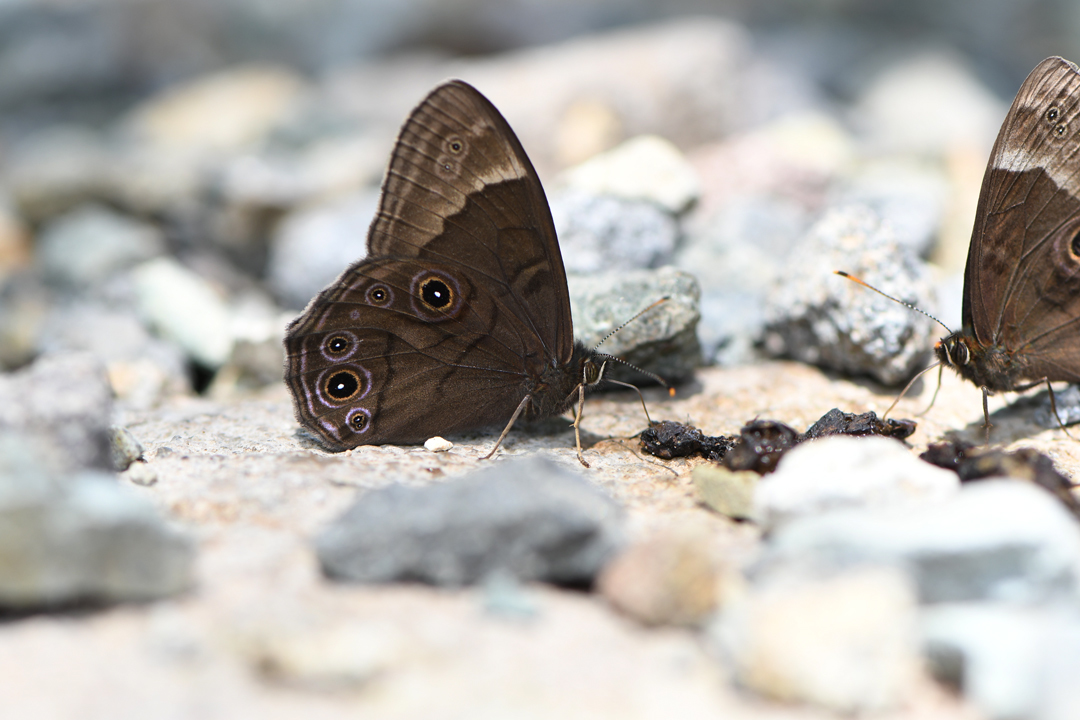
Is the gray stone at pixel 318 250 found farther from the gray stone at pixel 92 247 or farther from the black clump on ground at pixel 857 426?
the black clump on ground at pixel 857 426

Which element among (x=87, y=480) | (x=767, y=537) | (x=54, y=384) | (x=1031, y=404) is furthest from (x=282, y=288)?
(x=1031, y=404)

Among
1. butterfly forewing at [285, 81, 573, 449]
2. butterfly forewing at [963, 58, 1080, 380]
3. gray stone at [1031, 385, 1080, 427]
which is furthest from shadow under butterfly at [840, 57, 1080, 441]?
butterfly forewing at [285, 81, 573, 449]

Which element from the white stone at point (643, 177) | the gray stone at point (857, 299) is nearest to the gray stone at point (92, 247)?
the white stone at point (643, 177)

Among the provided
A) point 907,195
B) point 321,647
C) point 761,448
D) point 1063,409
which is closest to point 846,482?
point 761,448

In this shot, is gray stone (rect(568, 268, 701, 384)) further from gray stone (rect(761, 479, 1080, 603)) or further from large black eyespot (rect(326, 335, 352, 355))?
gray stone (rect(761, 479, 1080, 603))

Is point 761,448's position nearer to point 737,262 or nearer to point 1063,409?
point 1063,409

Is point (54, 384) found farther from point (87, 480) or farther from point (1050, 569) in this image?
point (1050, 569)
